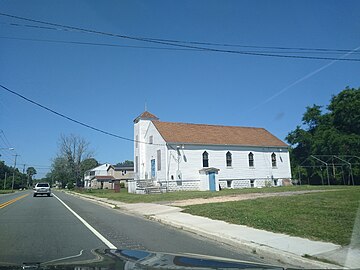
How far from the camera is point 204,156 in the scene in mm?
41750

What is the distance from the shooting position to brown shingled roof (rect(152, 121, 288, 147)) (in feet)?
136

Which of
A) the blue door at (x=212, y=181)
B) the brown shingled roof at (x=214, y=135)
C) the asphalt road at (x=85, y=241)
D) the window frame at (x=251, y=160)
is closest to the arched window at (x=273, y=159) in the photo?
the brown shingled roof at (x=214, y=135)

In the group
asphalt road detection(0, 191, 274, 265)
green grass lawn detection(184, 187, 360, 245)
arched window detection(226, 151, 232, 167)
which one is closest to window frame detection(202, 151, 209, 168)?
arched window detection(226, 151, 232, 167)

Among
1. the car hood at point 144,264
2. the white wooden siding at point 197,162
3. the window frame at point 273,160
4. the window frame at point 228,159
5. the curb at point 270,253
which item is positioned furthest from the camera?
the window frame at point 273,160

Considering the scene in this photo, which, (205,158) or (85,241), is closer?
(85,241)

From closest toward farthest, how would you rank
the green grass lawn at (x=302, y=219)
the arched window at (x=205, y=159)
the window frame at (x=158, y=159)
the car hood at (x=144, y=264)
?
the car hood at (x=144, y=264), the green grass lawn at (x=302, y=219), the window frame at (x=158, y=159), the arched window at (x=205, y=159)

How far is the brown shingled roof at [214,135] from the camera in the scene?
41469 millimetres

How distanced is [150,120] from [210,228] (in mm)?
35288

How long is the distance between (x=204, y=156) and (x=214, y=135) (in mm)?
4226

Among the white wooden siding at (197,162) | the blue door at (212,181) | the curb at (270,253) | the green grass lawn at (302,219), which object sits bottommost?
the curb at (270,253)

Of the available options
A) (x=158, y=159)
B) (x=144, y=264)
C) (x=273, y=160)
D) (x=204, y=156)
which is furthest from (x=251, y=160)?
(x=144, y=264)

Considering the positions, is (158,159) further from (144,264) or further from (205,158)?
(144,264)

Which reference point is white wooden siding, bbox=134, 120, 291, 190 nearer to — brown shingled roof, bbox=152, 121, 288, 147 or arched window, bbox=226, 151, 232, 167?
arched window, bbox=226, 151, 232, 167

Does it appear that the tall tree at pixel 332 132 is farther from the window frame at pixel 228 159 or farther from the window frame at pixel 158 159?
the window frame at pixel 158 159
